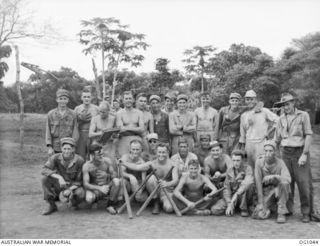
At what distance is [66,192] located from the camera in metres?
5.75

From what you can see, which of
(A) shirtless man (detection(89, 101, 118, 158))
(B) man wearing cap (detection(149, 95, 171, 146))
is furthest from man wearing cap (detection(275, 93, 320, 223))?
(A) shirtless man (detection(89, 101, 118, 158))

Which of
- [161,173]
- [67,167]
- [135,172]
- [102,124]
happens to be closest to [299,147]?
[161,173]

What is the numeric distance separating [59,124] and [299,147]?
146 inches

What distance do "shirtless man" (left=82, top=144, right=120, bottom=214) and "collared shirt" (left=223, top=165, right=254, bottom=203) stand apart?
1.64 m

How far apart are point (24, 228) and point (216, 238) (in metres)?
2.40

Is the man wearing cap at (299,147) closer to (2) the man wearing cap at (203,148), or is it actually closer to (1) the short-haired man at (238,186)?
(1) the short-haired man at (238,186)

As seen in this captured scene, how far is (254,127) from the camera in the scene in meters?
6.73

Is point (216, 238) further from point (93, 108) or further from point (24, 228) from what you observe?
point (93, 108)

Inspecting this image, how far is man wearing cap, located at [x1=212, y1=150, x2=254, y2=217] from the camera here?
5.87 meters

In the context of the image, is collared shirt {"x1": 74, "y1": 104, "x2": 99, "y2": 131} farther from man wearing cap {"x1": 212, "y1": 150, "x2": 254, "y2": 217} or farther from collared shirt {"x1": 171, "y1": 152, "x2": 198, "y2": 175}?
man wearing cap {"x1": 212, "y1": 150, "x2": 254, "y2": 217}

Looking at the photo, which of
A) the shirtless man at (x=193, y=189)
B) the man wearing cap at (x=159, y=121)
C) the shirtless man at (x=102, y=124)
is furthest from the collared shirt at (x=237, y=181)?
the shirtless man at (x=102, y=124)

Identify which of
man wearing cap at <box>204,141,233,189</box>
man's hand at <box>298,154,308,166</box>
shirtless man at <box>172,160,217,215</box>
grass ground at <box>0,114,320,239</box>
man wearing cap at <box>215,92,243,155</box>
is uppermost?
man wearing cap at <box>215,92,243,155</box>

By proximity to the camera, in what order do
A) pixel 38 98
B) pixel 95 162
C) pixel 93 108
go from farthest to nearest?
1. pixel 38 98
2. pixel 93 108
3. pixel 95 162

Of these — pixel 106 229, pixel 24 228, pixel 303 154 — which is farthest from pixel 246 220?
pixel 24 228
